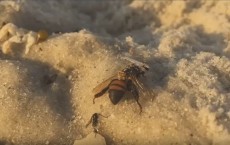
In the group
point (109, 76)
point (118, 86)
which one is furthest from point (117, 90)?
point (109, 76)

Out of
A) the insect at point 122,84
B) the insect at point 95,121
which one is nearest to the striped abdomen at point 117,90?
the insect at point 122,84

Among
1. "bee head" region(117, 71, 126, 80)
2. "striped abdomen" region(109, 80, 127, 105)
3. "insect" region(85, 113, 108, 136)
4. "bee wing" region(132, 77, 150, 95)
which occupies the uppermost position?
"bee head" region(117, 71, 126, 80)

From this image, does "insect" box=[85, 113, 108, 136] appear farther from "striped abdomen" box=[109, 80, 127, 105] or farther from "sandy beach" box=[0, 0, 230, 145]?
"striped abdomen" box=[109, 80, 127, 105]

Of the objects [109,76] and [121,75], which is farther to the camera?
[109,76]

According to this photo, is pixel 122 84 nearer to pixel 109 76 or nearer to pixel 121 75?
pixel 121 75

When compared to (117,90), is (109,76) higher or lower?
higher

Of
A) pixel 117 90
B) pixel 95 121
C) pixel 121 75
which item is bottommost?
pixel 95 121

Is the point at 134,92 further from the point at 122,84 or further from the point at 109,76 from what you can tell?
the point at 109,76

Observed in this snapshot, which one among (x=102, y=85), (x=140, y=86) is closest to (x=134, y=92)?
(x=140, y=86)

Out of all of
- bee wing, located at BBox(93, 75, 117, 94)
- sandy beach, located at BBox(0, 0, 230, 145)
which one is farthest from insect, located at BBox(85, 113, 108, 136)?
bee wing, located at BBox(93, 75, 117, 94)

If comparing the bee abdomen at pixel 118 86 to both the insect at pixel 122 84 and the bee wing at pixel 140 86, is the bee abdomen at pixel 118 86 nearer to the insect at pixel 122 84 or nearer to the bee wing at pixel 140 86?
the insect at pixel 122 84

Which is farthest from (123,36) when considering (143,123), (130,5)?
(143,123)
